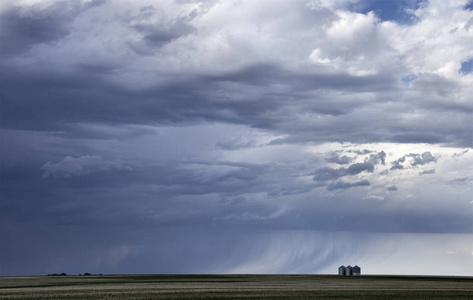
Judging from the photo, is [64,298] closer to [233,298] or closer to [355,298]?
[233,298]

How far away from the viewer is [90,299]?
79.7 metres

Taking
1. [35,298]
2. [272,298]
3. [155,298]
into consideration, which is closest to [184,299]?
[155,298]

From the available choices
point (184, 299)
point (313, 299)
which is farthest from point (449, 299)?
point (184, 299)

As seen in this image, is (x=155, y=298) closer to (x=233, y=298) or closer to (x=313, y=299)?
(x=233, y=298)

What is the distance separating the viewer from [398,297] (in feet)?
281

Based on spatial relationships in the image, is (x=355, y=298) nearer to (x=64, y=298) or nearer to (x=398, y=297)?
(x=398, y=297)

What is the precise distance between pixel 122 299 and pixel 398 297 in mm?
37901

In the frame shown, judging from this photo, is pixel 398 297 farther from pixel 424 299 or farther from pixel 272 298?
pixel 272 298

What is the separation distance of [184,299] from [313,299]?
16781 mm

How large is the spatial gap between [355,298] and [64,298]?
129ft

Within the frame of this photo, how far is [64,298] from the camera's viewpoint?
82.8m

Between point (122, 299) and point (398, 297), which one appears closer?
point (122, 299)

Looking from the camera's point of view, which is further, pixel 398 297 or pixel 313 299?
pixel 398 297

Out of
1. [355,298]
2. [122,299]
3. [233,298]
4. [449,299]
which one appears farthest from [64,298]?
[449,299]
